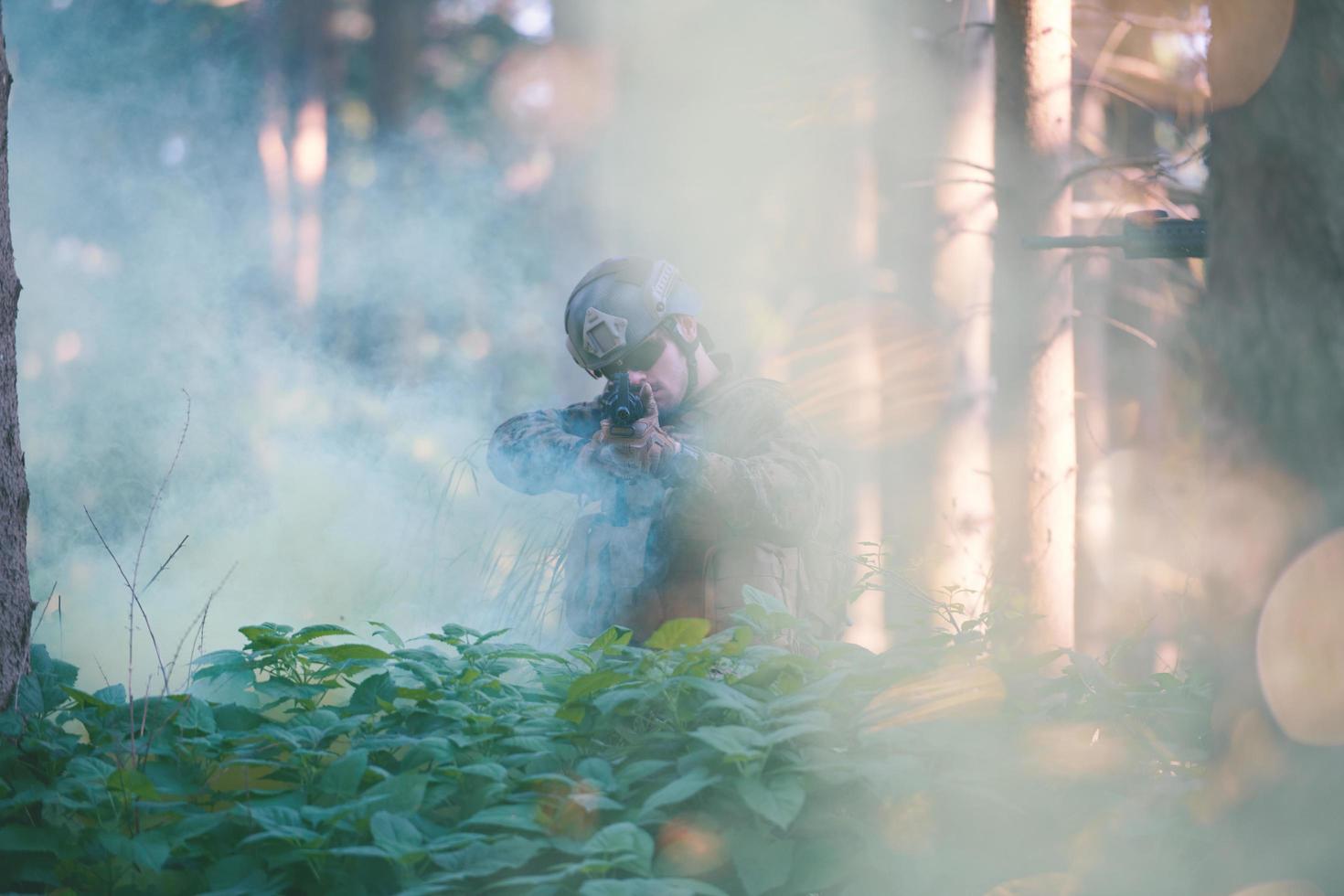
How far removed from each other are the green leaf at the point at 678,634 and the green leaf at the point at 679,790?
0.34 m

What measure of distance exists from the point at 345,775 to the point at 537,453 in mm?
2423

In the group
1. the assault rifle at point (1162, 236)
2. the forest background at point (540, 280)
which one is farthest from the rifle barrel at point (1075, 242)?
the forest background at point (540, 280)

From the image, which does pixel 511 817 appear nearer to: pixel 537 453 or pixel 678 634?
pixel 678 634

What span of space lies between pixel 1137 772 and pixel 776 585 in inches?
86.8

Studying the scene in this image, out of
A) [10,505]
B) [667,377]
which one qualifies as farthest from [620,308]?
[10,505]

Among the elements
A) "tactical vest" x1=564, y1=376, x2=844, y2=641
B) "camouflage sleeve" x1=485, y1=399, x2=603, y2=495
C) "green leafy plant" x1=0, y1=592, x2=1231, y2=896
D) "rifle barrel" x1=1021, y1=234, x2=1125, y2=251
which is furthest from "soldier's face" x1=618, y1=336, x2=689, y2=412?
"green leafy plant" x1=0, y1=592, x2=1231, y2=896

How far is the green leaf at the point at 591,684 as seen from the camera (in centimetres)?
200

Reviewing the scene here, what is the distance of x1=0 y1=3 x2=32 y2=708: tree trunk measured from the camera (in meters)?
2.60

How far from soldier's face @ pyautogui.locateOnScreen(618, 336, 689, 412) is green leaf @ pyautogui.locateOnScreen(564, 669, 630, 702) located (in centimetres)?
231

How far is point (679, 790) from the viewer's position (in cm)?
169

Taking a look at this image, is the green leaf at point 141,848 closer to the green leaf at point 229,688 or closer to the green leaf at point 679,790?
the green leaf at point 229,688

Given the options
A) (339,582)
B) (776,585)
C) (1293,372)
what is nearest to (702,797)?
(1293,372)

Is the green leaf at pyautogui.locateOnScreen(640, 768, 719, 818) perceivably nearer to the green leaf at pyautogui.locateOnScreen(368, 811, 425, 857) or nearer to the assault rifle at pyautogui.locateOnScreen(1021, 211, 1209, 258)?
the green leaf at pyautogui.locateOnScreen(368, 811, 425, 857)

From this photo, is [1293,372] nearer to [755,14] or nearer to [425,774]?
[425,774]
